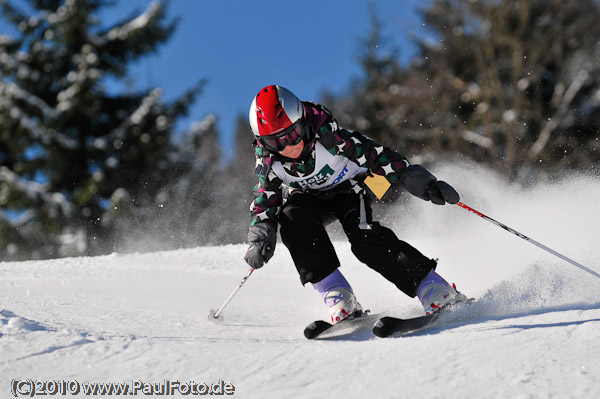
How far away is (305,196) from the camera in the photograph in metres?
3.41

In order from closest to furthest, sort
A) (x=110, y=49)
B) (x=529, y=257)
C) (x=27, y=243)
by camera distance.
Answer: (x=529, y=257), (x=27, y=243), (x=110, y=49)

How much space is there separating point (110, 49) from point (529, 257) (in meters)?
15.0

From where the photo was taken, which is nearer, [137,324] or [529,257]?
[137,324]

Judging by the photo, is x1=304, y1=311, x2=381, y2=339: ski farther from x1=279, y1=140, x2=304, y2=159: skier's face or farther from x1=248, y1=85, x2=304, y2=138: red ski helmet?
x1=248, y1=85, x2=304, y2=138: red ski helmet

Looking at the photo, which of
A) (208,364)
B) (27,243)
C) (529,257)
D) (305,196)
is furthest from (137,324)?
(27,243)

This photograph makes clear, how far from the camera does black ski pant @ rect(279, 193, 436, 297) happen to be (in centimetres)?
307

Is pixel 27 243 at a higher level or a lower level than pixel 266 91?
higher

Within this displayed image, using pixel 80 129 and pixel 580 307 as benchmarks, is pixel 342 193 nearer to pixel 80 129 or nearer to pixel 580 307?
pixel 580 307

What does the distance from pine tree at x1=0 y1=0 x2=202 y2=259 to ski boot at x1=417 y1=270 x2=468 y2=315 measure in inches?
484

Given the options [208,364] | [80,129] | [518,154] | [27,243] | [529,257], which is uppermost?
[80,129]

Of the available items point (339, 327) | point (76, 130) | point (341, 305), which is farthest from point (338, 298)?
point (76, 130)

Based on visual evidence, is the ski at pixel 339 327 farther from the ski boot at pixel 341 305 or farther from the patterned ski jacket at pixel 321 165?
the patterned ski jacket at pixel 321 165

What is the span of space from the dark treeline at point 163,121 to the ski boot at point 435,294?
10192 mm

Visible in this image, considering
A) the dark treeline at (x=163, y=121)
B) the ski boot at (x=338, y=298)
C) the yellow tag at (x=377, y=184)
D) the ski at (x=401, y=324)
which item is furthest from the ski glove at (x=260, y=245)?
the dark treeline at (x=163, y=121)
